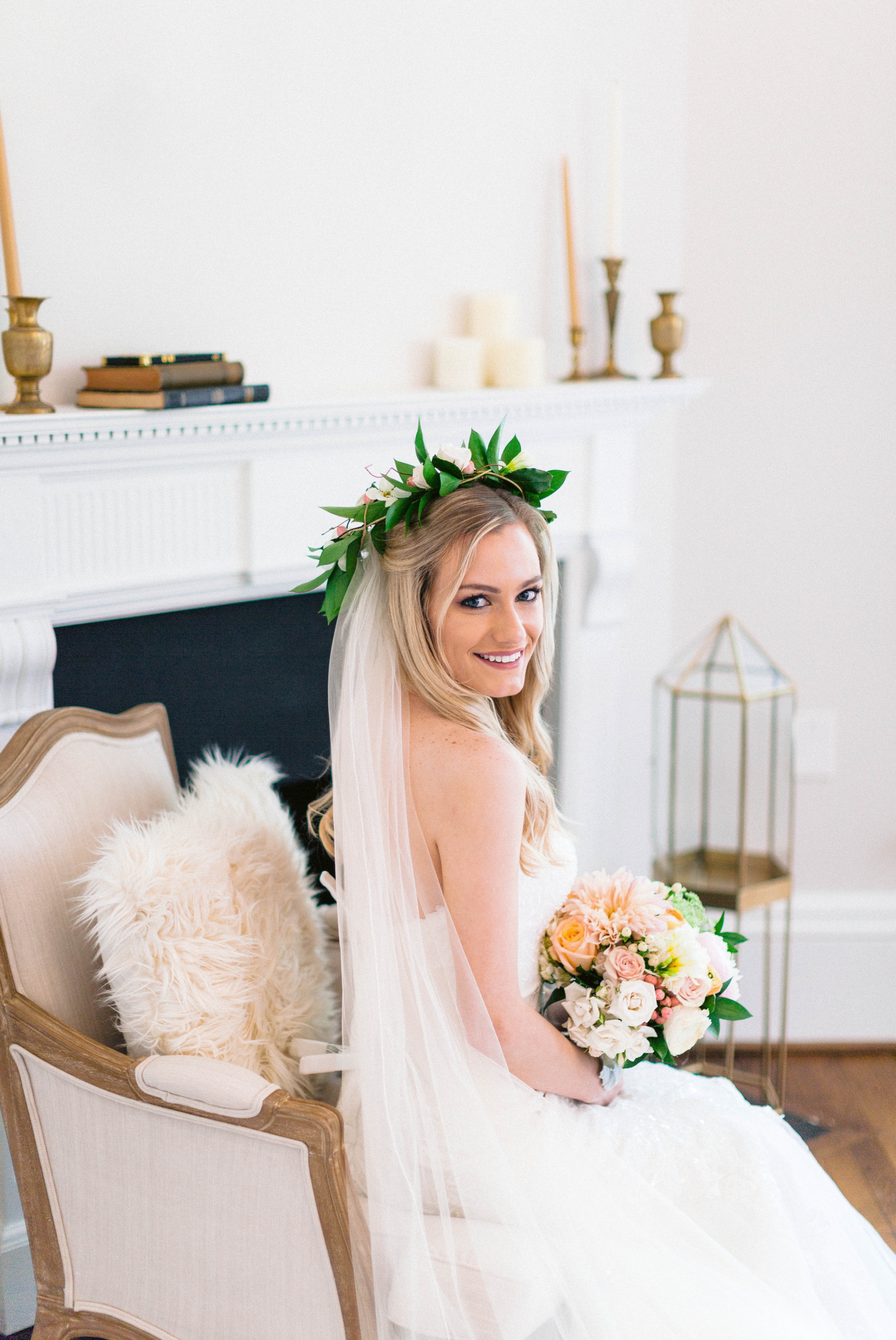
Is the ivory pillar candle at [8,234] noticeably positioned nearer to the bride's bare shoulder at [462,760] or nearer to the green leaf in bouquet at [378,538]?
the green leaf in bouquet at [378,538]

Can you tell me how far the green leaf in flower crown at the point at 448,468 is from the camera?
1.63 metres

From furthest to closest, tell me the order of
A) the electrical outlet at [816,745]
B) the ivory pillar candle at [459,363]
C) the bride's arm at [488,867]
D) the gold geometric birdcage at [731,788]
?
the electrical outlet at [816,745] → the gold geometric birdcage at [731,788] → the ivory pillar candle at [459,363] → the bride's arm at [488,867]

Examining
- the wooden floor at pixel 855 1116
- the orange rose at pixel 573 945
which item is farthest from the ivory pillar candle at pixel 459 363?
the wooden floor at pixel 855 1116

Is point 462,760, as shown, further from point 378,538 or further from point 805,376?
point 805,376

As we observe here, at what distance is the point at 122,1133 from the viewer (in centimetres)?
155

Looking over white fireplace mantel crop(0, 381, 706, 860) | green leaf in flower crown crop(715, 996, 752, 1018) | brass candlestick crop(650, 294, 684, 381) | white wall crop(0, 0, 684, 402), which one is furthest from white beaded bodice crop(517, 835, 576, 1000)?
brass candlestick crop(650, 294, 684, 381)

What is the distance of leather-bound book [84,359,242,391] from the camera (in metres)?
2.02

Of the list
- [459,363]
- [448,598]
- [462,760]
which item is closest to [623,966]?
[462,760]

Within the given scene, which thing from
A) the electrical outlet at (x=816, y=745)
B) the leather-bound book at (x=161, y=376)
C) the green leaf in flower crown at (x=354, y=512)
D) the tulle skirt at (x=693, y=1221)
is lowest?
the tulle skirt at (x=693, y=1221)

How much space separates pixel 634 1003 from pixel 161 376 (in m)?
1.20

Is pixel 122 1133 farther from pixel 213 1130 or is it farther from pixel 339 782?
pixel 339 782

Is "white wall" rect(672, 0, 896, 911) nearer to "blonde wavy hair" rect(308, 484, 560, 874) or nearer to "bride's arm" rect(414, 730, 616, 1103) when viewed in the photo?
"blonde wavy hair" rect(308, 484, 560, 874)

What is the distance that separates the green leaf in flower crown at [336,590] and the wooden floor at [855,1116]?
5.43ft

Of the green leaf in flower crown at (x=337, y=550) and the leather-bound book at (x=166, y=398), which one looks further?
the leather-bound book at (x=166, y=398)
